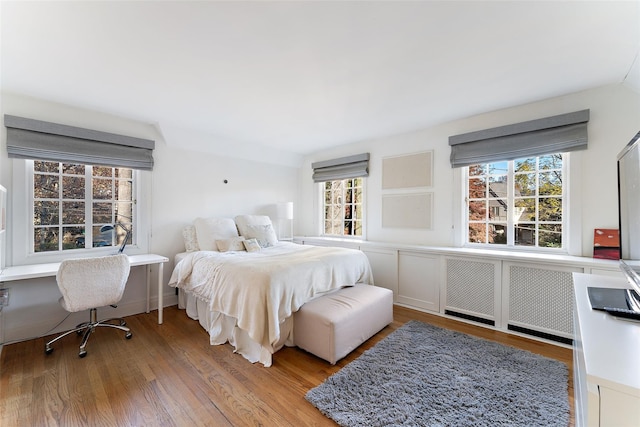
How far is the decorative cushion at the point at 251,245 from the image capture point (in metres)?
3.27

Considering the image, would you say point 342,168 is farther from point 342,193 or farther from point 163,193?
point 163,193

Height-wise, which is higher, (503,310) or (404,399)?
(503,310)

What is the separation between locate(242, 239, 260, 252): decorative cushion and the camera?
3273 mm

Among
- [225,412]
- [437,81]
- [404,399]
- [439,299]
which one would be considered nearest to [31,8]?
[225,412]

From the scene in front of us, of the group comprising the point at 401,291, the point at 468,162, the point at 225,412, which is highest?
the point at 468,162

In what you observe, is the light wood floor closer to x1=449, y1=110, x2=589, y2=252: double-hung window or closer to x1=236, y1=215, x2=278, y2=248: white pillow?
x1=449, y1=110, x2=589, y2=252: double-hung window

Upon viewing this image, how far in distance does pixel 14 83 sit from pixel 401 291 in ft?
15.0

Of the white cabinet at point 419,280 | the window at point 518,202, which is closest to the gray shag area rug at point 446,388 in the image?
the white cabinet at point 419,280

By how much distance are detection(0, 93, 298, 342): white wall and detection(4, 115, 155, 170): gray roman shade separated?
0.12 m

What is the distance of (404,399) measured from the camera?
1.66m

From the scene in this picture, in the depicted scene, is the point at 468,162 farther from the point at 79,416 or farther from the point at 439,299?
the point at 79,416

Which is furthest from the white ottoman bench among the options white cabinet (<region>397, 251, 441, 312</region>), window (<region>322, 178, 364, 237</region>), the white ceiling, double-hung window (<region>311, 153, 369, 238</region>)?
the white ceiling

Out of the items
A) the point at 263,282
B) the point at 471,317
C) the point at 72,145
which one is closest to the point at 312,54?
the point at 263,282

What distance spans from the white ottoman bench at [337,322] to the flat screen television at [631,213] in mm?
1643
